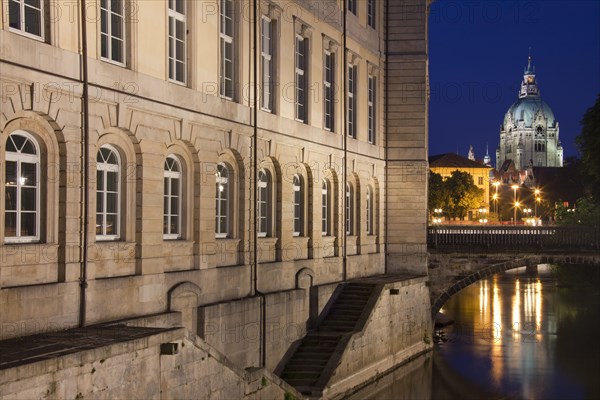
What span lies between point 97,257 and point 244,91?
7235mm

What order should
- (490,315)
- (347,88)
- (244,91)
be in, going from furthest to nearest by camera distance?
(490,315) < (347,88) < (244,91)

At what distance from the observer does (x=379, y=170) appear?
36094mm

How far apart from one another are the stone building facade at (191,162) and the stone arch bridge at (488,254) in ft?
14.1

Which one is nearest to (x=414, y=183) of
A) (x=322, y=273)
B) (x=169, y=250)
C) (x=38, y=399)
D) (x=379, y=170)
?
(x=379, y=170)

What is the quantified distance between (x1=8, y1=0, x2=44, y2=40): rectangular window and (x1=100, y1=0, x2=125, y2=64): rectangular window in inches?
72.9

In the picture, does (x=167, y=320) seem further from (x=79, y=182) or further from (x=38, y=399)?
(x=38, y=399)

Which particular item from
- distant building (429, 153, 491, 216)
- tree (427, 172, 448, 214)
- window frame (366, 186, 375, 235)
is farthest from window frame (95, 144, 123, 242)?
distant building (429, 153, 491, 216)

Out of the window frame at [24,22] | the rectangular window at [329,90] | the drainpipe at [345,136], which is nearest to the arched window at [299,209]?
the rectangular window at [329,90]

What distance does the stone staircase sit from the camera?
25828mm

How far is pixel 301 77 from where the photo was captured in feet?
96.1

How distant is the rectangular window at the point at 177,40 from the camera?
70.9 feet

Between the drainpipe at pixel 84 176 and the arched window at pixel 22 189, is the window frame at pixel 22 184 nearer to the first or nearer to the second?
the arched window at pixel 22 189

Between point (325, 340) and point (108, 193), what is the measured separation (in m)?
10.2

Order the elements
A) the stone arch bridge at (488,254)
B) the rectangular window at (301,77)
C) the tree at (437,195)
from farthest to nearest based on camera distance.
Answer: the tree at (437,195), the stone arch bridge at (488,254), the rectangular window at (301,77)
